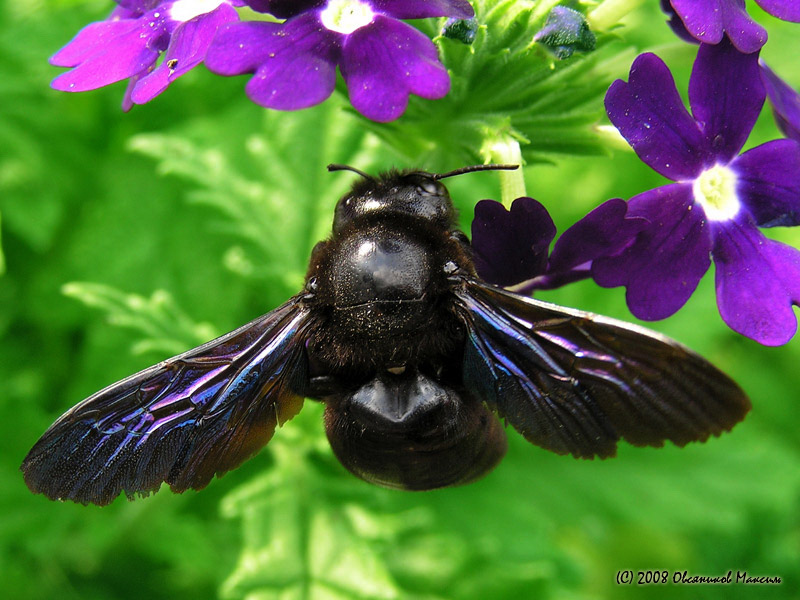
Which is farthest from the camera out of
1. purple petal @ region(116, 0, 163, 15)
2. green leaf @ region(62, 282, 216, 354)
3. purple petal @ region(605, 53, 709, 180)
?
green leaf @ region(62, 282, 216, 354)

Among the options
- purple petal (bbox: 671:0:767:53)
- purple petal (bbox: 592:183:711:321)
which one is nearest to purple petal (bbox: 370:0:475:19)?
purple petal (bbox: 671:0:767:53)

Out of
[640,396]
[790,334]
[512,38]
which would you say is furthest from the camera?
[512,38]

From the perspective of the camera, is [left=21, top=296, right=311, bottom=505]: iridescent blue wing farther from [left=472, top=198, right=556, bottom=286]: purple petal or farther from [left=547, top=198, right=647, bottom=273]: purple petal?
[left=547, top=198, right=647, bottom=273]: purple petal

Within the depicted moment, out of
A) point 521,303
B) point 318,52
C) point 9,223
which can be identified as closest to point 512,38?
point 318,52

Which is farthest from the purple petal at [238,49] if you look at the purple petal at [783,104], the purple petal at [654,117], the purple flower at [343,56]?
the purple petal at [783,104]

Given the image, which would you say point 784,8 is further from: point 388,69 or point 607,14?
point 388,69

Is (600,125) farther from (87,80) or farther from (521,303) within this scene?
(87,80)

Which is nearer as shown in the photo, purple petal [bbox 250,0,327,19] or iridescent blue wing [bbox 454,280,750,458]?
iridescent blue wing [bbox 454,280,750,458]

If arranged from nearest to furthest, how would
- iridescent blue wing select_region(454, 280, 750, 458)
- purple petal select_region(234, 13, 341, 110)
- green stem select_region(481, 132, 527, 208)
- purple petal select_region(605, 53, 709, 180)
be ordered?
iridescent blue wing select_region(454, 280, 750, 458) → purple petal select_region(234, 13, 341, 110) → purple petal select_region(605, 53, 709, 180) → green stem select_region(481, 132, 527, 208)
